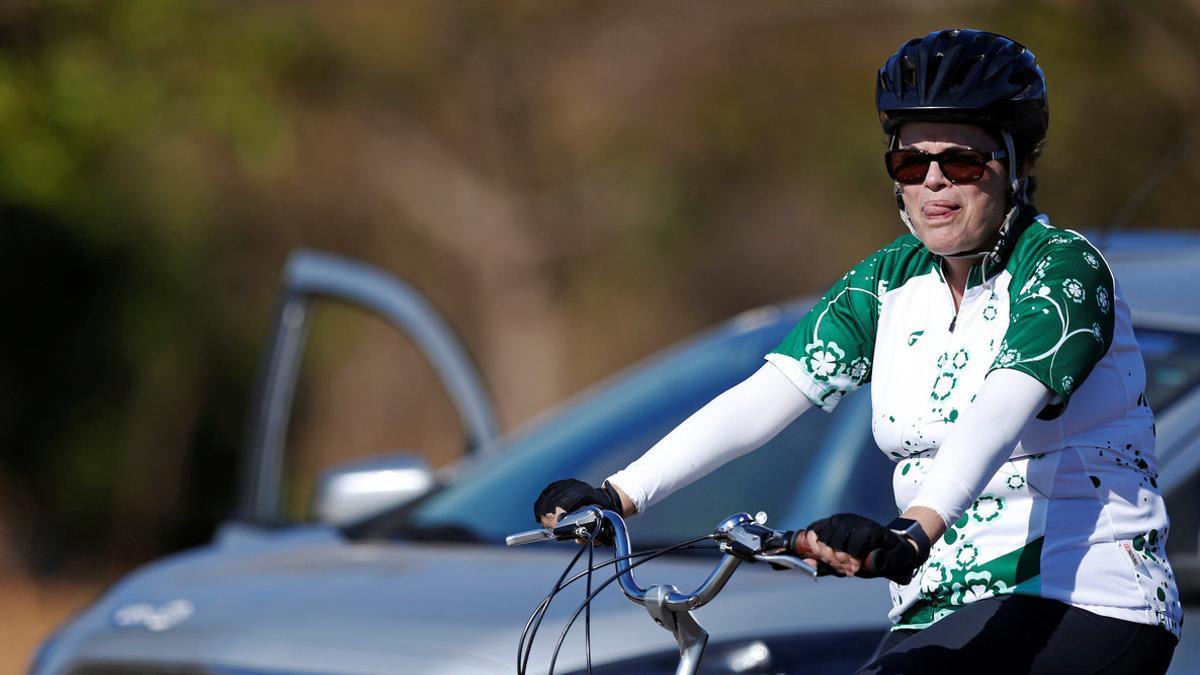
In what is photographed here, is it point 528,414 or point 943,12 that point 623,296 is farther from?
point 943,12

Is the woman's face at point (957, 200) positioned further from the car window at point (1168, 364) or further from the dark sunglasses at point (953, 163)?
the car window at point (1168, 364)

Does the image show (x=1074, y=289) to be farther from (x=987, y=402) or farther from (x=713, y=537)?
(x=713, y=537)

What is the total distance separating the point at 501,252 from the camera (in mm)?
15031

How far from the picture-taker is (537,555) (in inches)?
158

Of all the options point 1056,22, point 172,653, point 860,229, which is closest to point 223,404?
point 860,229

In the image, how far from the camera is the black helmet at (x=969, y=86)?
2.63m

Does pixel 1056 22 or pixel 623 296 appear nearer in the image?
pixel 1056 22

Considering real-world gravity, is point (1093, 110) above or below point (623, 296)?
below

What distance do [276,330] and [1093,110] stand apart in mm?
8370

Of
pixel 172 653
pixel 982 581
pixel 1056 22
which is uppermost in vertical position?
pixel 1056 22

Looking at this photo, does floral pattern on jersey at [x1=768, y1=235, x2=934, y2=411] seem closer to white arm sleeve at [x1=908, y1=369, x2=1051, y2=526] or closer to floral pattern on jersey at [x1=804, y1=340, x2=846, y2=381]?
floral pattern on jersey at [x1=804, y1=340, x2=846, y2=381]

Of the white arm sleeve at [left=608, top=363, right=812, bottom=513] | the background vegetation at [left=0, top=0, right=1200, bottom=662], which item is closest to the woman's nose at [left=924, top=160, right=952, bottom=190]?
the white arm sleeve at [left=608, top=363, right=812, bottom=513]

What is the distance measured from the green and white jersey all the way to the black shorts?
0.08 feet

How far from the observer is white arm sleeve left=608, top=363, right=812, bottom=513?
2.74m
